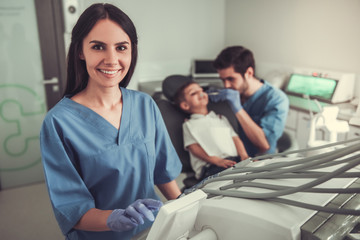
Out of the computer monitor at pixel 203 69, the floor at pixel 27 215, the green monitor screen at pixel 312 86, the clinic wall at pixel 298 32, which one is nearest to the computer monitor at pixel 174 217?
the floor at pixel 27 215

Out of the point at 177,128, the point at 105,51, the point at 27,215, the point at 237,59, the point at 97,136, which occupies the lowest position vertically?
the point at 27,215

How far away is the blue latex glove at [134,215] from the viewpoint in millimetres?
734

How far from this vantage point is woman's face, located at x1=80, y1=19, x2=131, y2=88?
3.21 ft

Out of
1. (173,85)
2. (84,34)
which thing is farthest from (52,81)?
(84,34)

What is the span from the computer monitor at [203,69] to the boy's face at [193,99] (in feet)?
7.05

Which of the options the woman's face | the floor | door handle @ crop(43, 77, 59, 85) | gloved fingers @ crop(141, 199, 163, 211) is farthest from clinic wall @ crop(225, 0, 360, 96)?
gloved fingers @ crop(141, 199, 163, 211)

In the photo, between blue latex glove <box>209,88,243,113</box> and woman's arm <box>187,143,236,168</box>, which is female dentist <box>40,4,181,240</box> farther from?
blue latex glove <box>209,88,243,113</box>

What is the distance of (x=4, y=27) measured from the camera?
8.52 feet

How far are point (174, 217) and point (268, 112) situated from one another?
1547 millimetres

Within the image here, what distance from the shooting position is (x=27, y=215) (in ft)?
8.24

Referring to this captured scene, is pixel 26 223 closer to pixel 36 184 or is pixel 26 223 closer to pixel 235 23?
pixel 36 184

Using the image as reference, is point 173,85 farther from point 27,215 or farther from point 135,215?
point 27,215

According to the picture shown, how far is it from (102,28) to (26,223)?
2.05 metres

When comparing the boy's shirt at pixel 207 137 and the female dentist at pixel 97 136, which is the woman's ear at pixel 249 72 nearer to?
the boy's shirt at pixel 207 137
